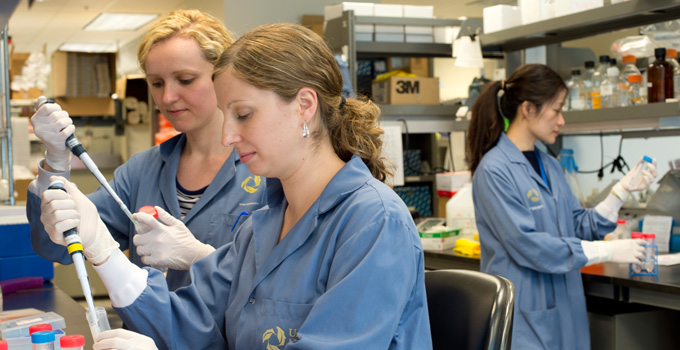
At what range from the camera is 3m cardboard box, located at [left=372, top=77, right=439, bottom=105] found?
4.44 metres

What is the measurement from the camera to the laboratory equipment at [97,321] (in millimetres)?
1301

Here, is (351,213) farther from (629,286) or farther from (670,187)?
(670,187)

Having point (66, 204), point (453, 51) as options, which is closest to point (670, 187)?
point (453, 51)

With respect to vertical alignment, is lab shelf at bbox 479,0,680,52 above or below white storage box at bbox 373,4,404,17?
below

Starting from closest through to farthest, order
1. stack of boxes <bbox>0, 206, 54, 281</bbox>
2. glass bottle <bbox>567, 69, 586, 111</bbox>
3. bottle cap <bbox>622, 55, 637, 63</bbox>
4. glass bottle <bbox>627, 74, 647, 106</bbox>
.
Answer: stack of boxes <bbox>0, 206, 54, 281</bbox>, glass bottle <bbox>627, 74, 647, 106</bbox>, bottle cap <bbox>622, 55, 637, 63</bbox>, glass bottle <bbox>567, 69, 586, 111</bbox>

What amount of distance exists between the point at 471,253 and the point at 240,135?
7.36ft

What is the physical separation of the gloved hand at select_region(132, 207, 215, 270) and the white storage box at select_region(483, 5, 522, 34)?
2.64 meters

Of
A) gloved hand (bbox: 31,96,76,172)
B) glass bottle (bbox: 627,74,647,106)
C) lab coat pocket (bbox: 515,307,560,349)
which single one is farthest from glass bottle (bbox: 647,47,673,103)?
gloved hand (bbox: 31,96,76,172)

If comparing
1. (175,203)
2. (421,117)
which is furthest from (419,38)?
(175,203)

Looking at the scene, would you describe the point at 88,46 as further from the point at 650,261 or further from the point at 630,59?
the point at 650,261

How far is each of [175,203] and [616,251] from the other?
187cm

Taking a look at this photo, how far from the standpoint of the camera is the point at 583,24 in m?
3.40

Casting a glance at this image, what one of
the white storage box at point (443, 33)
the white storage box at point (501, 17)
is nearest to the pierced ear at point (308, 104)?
the white storage box at point (501, 17)

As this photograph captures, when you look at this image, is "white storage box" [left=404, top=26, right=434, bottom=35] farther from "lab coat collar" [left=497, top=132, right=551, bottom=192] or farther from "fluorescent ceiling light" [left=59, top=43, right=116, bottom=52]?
"fluorescent ceiling light" [left=59, top=43, right=116, bottom=52]
